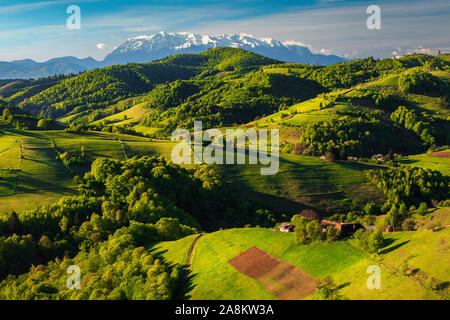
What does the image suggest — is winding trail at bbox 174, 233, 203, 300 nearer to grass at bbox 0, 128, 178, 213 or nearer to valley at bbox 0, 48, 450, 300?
valley at bbox 0, 48, 450, 300

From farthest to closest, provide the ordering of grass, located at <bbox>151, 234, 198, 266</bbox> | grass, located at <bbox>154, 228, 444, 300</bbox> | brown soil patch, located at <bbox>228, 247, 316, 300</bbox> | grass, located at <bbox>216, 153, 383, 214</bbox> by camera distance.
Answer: grass, located at <bbox>216, 153, 383, 214</bbox>
grass, located at <bbox>151, 234, 198, 266</bbox>
brown soil patch, located at <bbox>228, 247, 316, 300</bbox>
grass, located at <bbox>154, 228, 444, 300</bbox>

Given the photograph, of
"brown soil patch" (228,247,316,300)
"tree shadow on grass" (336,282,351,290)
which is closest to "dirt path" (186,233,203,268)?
"brown soil patch" (228,247,316,300)

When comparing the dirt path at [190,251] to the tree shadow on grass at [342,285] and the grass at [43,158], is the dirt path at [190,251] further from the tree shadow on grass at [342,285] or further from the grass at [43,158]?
the grass at [43,158]

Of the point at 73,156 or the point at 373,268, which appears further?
the point at 73,156

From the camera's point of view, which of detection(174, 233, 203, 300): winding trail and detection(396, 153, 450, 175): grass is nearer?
detection(174, 233, 203, 300): winding trail

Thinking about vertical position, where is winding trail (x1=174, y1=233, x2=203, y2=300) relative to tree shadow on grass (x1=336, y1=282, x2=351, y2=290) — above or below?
below
